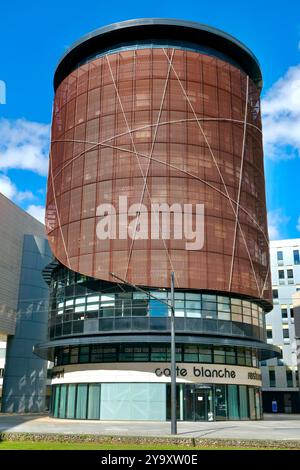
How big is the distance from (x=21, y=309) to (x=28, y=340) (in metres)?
3.96

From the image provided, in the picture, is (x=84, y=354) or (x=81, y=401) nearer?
(x=81, y=401)

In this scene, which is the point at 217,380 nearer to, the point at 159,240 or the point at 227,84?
the point at 159,240

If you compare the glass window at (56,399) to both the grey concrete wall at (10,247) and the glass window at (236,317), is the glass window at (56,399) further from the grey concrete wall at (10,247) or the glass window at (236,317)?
the grey concrete wall at (10,247)

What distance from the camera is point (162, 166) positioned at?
154 ft

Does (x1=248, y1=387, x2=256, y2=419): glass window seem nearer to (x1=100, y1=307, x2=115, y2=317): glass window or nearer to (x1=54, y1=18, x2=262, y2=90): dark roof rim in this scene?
(x1=100, y1=307, x2=115, y2=317): glass window

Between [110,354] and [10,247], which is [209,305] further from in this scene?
[10,247]

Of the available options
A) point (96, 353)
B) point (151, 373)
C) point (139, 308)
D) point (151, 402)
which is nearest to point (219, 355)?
point (151, 373)

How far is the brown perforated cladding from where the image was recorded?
45688mm

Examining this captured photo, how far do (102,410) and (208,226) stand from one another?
1790 centimetres

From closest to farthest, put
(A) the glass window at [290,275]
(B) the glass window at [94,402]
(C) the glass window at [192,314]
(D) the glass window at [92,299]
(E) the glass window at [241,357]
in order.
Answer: (B) the glass window at [94,402]
(C) the glass window at [192,314]
(D) the glass window at [92,299]
(E) the glass window at [241,357]
(A) the glass window at [290,275]

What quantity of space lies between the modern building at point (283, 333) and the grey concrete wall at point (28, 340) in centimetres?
3340

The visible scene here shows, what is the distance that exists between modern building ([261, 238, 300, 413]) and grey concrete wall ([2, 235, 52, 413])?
33402mm

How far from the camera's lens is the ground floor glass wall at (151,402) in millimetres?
42075

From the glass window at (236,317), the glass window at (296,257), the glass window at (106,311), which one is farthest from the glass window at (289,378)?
the glass window at (106,311)
